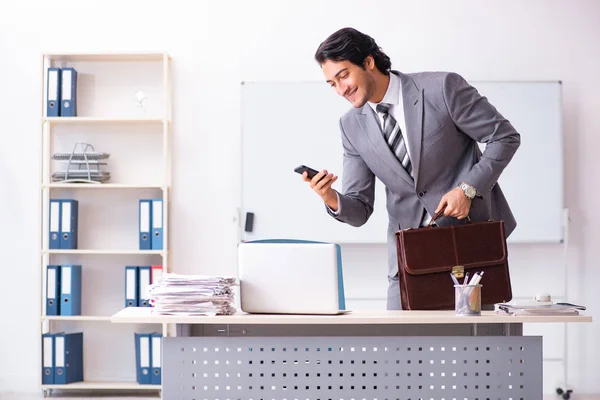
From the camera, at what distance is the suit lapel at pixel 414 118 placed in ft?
8.59

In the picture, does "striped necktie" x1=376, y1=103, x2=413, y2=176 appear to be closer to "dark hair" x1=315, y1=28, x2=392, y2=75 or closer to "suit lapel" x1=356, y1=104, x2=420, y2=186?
"suit lapel" x1=356, y1=104, x2=420, y2=186

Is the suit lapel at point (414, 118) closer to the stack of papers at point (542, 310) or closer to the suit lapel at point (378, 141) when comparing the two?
the suit lapel at point (378, 141)

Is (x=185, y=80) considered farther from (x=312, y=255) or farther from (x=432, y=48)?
(x=312, y=255)

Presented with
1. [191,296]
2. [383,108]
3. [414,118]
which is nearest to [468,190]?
[414,118]

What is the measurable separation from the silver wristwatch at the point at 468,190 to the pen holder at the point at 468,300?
0.29 m

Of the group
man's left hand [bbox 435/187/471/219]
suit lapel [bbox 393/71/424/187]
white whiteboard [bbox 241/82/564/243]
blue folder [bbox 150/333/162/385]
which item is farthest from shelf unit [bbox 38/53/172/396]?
man's left hand [bbox 435/187/471/219]

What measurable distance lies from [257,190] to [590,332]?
209 cm

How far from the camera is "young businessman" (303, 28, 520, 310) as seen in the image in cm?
260

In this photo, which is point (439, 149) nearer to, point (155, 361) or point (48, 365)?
point (155, 361)

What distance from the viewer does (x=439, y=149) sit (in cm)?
262

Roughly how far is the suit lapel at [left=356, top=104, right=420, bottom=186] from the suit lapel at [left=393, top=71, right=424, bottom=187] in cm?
5

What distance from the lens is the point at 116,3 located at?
4.97 m

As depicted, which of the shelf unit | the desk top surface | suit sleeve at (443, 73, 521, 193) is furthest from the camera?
the shelf unit

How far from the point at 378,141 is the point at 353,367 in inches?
28.9
